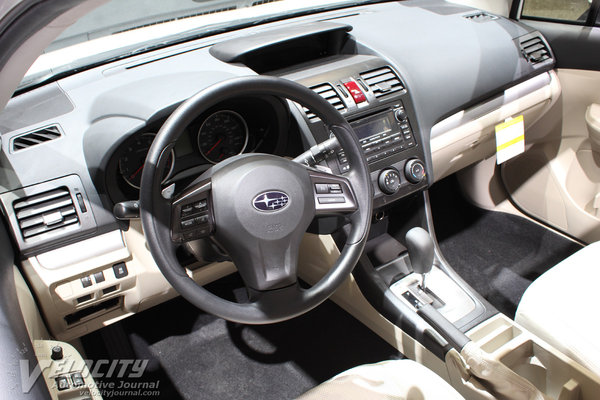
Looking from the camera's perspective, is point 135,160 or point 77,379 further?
point 135,160

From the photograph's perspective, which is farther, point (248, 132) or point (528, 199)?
point (528, 199)

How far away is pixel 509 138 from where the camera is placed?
1977 mm

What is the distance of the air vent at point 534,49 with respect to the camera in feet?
6.79

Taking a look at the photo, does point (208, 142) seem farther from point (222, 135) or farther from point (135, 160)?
point (135, 160)

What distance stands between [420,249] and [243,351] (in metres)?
0.86

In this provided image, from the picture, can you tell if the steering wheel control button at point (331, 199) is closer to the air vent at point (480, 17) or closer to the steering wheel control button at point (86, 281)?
the steering wheel control button at point (86, 281)

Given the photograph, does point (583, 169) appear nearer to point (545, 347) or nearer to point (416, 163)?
point (416, 163)

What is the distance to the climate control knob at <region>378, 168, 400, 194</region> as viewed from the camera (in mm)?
Answer: 1644

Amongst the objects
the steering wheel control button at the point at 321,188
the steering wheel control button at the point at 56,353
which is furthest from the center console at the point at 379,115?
the steering wheel control button at the point at 56,353

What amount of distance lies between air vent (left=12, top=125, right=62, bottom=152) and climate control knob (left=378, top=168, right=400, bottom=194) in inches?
38.7

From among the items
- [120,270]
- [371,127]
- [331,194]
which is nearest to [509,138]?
[371,127]

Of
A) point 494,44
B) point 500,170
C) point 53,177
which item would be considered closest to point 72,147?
point 53,177

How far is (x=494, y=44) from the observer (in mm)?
1973

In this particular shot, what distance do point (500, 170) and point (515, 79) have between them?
67cm
